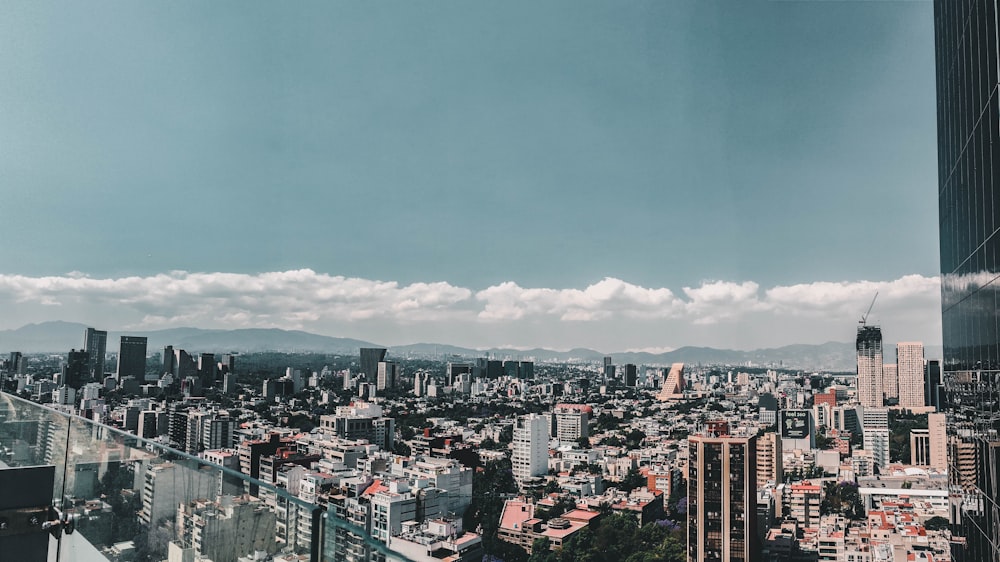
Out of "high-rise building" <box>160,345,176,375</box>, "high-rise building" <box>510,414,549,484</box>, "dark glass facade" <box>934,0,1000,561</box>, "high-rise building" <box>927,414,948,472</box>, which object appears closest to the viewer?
"dark glass facade" <box>934,0,1000,561</box>

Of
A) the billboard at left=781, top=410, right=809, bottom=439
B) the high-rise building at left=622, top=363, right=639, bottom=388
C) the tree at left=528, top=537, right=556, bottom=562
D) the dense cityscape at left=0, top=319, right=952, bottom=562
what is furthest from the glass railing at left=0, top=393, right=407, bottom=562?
the high-rise building at left=622, top=363, right=639, bottom=388

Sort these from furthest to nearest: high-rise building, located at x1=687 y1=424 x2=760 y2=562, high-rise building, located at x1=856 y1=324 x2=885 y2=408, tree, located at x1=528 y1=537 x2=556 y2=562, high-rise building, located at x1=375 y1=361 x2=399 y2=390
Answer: high-rise building, located at x1=375 y1=361 x2=399 y2=390 < high-rise building, located at x1=856 y1=324 x2=885 y2=408 < tree, located at x1=528 y1=537 x2=556 y2=562 < high-rise building, located at x1=687 y1=424 x2=760 y2=562

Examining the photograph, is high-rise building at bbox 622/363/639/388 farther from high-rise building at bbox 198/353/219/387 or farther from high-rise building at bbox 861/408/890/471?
high-rise building at bbox 198/353/219/387

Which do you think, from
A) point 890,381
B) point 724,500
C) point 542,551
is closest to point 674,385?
point 890,381

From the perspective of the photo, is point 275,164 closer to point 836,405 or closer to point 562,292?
point 562,292

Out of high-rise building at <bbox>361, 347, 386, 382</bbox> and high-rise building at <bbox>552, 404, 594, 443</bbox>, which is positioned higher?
high-rise building at <bbox>361, 347, 386, 382</bbox>

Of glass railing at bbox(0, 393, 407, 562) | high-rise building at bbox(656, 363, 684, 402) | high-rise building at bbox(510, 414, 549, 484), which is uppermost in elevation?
glass railing at bbox(0, 393, 407, 562)

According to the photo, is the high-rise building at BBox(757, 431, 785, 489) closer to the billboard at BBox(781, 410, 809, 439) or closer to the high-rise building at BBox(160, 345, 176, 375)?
the billboard at BBox(781, 410, 809, 439)

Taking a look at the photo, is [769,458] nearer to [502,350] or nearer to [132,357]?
[132,357]

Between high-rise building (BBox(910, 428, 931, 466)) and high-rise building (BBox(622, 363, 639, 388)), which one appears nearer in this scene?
high-rise building (BBox(910, 428, 931, 466))

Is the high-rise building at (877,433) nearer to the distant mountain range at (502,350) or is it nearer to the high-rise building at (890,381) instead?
the high-rise building at (890,381)
